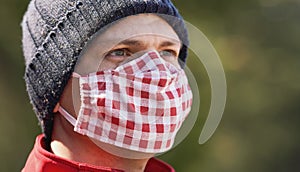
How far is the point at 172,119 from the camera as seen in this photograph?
2572 mm

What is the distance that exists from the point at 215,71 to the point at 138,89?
2.41 feet

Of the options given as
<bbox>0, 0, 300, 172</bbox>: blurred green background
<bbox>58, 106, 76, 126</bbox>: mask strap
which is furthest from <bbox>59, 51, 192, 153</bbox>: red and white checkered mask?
<bbox>0, 0, 300, 172</bbox>: blurred green background

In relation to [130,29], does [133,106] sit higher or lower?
lower

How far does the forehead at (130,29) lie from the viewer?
2485mm

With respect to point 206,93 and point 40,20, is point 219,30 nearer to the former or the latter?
point 206,93

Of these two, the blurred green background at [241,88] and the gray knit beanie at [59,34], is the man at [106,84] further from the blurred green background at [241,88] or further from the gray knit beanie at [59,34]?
the blurred green background at [241,88]

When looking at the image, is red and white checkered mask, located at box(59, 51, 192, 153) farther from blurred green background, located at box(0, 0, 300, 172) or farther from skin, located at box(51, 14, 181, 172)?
blurred green background, located at box(0, 0, 300, 172)

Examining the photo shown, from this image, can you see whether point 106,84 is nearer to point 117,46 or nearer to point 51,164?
point 117,46

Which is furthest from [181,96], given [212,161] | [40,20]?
[212,161]

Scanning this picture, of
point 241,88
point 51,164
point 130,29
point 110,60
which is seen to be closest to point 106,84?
point 110,60

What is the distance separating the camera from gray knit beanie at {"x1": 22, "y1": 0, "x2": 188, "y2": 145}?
2527mm

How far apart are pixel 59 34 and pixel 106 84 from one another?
256mm

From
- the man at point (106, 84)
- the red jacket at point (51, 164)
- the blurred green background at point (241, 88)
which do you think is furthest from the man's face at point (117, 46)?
the blurred green background at point (241, 88)

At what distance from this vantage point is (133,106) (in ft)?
8.21
